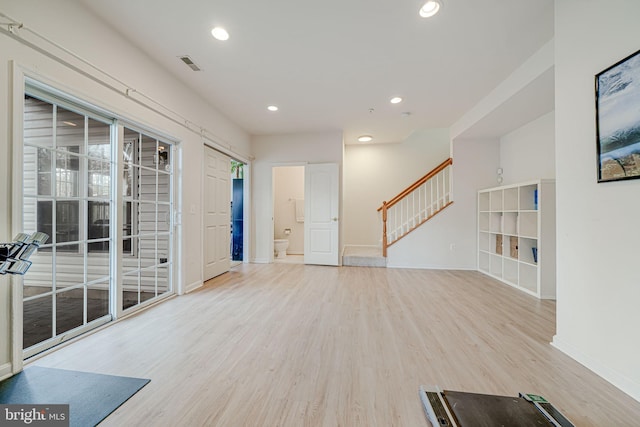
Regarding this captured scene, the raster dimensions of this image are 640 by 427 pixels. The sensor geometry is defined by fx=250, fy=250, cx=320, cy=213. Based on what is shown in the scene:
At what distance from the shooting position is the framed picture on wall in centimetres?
150

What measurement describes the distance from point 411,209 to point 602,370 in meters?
4.03

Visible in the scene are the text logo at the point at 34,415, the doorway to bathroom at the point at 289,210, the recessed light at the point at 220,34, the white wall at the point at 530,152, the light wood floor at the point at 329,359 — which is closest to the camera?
the text logo at the point at 34,415

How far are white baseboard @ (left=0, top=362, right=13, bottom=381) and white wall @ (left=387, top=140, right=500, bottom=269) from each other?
217 inches

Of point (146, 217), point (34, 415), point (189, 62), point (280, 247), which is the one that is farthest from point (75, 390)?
point (280, 247)

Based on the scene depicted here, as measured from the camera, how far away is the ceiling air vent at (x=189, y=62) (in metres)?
2.85

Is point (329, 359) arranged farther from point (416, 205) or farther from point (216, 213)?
point (416, 205)

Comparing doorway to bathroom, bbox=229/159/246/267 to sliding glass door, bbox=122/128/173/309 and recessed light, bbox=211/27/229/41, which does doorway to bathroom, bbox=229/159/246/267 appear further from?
recessed light, bbox=211/27/229/41

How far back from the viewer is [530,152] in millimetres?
4141

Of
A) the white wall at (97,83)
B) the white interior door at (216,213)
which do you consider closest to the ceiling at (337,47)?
the white wall at (97,83)

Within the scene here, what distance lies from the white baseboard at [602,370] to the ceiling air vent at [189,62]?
179 inches

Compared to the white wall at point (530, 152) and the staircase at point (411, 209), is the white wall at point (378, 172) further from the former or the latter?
the white wall at point (530, 152)

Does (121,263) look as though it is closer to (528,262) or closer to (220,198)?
(220,198)

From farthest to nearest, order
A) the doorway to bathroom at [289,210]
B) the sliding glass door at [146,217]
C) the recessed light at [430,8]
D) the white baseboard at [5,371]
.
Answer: the doorway to bathroom at [289,210] < the sliding glass door at [146,217] < the recessed light at [430,8] < the white baseboard at [5,371]

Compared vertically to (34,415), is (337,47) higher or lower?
higher
